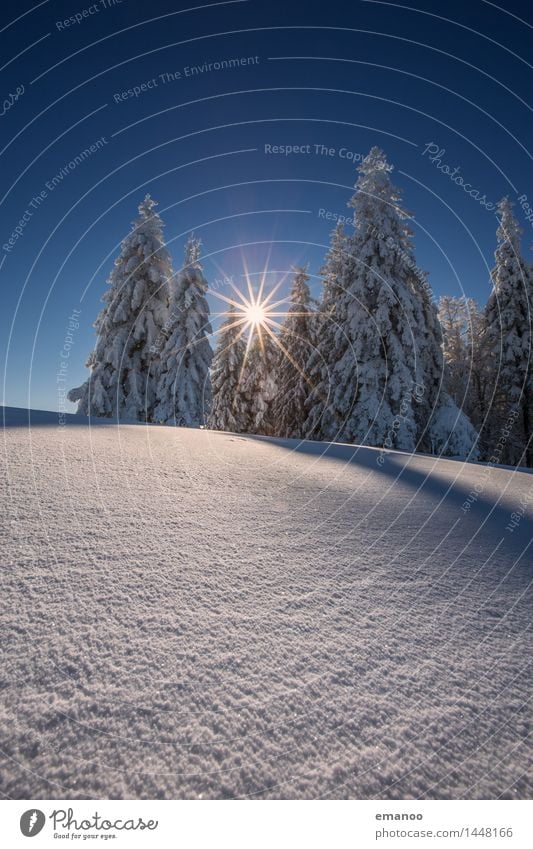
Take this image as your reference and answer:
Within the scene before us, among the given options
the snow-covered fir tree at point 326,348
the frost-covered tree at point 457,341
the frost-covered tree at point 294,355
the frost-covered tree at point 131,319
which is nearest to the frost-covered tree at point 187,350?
the frost-covered tree at point 131,319

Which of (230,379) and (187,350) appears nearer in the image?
(187,350)

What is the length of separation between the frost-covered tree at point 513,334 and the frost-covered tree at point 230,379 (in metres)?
15.1

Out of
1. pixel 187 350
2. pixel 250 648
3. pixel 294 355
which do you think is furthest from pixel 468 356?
pixel 250 648

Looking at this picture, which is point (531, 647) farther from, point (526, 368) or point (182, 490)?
point (526, 368)

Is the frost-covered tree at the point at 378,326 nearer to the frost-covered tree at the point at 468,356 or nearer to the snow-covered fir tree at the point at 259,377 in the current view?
the frost-covered tree at the point at 468,356

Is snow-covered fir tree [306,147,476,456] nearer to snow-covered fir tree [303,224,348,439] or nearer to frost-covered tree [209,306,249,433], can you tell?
snow-covered fir tree [303,224,348,439]

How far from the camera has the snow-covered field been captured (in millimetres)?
1183

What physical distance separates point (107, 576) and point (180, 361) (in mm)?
19285

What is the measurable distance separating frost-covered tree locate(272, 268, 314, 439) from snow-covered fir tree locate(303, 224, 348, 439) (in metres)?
0.72

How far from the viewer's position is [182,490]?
11.5ft

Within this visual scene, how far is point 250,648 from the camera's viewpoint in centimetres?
164

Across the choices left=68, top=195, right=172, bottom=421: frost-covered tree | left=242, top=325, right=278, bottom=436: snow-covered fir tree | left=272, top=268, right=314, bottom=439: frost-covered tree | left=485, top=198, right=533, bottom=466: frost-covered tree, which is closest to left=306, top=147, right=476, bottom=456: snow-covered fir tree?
left=272, top=268, right=314, bottom=439: frost-covered tree

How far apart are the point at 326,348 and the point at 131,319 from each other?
9865mm

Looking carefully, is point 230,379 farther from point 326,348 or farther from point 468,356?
point 468,356
